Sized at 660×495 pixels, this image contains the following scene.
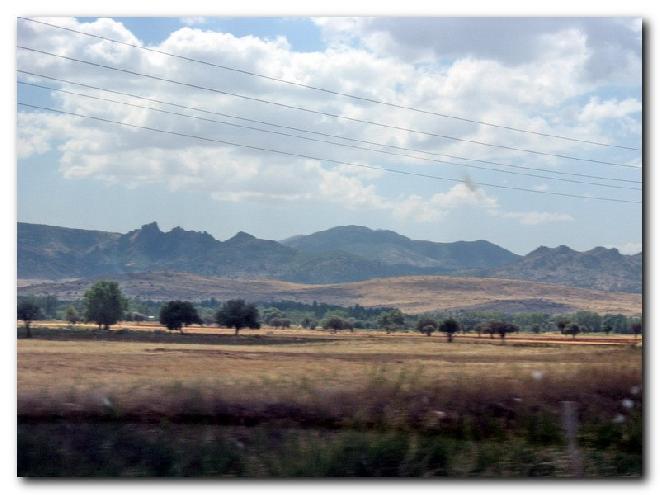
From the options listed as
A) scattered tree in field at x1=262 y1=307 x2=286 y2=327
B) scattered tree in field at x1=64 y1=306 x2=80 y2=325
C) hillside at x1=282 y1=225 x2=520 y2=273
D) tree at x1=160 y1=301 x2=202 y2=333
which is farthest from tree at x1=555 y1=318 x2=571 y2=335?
scattered tree in field at x1=64 y1=306 x2=80 y2=325

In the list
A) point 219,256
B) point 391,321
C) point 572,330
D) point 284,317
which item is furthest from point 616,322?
point 219,256

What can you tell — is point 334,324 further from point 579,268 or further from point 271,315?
point 579,268

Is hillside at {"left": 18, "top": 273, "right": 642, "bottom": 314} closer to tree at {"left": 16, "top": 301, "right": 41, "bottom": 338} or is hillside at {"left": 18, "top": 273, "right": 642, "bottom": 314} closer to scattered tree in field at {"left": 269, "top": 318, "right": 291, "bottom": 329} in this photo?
tree at {"left": 16, "top": 301, "right": 41, "bottom": 338}

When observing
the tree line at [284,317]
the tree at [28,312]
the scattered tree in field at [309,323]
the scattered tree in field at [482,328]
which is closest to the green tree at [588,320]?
the tree line at [284,317]

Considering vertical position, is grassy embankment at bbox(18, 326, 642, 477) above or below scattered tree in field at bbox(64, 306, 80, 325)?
below

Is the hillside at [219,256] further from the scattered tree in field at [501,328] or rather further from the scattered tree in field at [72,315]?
the scattered tree in field at [501,328]

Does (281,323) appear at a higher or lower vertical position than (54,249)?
lower
